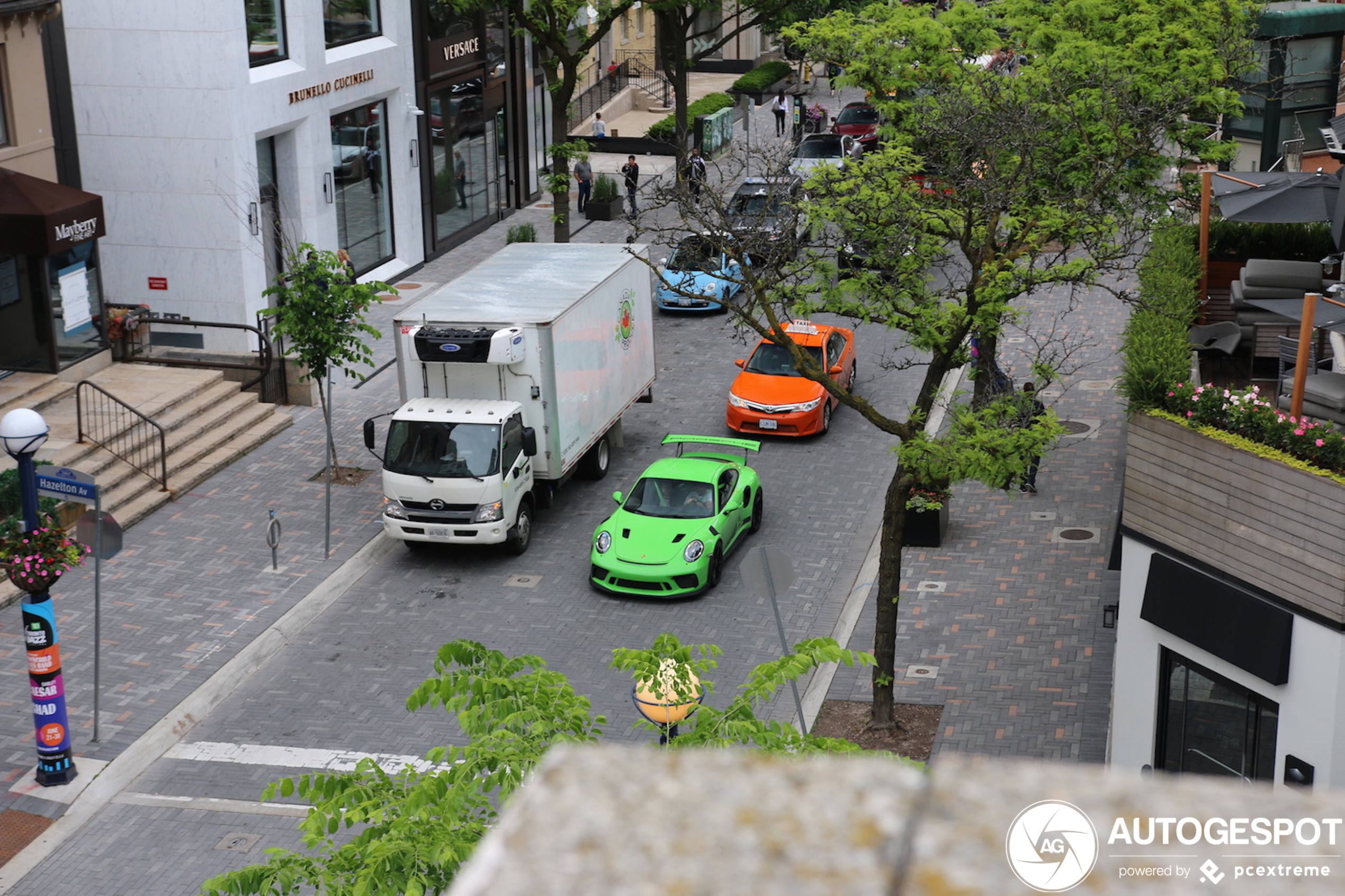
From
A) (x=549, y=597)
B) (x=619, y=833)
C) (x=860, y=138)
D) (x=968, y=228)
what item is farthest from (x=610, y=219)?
(x=619, y=833)

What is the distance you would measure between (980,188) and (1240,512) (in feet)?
15.2

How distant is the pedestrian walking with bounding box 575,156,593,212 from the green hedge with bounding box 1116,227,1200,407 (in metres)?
24.2

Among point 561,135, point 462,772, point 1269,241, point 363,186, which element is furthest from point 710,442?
point 363,186

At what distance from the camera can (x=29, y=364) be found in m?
23.8

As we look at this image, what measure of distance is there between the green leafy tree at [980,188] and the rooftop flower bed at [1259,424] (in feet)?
5.87

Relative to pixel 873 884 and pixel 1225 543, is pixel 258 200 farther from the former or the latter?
pixel 873 884

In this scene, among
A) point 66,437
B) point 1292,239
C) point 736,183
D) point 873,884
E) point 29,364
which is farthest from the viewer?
point 736,183

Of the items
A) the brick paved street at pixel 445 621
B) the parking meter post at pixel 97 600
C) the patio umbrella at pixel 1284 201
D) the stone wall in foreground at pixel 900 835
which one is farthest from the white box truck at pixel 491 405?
the stone wall in foreground at pixel 900 835

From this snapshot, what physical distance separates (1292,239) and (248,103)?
18921mm

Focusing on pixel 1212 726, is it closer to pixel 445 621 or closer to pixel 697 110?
pixel 445 621

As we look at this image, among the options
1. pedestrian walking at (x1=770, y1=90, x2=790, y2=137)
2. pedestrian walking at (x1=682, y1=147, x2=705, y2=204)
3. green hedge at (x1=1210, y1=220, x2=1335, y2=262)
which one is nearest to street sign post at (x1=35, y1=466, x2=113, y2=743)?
pedestrian walking at (x1=682, y1=147, x2=705, y2=204)

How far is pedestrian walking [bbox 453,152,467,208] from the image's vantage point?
123ft

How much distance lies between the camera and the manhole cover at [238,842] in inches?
539

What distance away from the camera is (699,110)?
52.0 m
